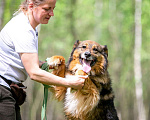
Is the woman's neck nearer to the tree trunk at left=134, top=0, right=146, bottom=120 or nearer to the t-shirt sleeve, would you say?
the t-shirt sleeve

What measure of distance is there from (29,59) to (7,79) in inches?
17.7

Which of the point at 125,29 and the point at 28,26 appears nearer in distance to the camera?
the point at 28,26

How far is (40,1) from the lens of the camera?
10.8 ft

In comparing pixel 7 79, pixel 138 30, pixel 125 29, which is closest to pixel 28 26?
pixel 7 79

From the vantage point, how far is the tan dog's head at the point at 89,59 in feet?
17.0

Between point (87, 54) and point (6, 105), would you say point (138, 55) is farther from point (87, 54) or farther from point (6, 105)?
point (6, 105)

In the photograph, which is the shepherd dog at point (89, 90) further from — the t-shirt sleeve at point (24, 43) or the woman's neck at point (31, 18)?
the t-shirt sleeve at point (24, 43)

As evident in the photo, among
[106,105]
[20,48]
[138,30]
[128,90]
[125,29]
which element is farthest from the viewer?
[128,90]

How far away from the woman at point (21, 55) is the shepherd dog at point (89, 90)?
1.59 m

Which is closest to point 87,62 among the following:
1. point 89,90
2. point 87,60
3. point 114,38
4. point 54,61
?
point 87,60

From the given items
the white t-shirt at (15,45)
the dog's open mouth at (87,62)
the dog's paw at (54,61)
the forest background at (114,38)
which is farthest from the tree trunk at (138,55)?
the white t-shirt at (15,45)

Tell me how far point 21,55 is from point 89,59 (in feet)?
7.52

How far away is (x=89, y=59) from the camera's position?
5234 millimetres

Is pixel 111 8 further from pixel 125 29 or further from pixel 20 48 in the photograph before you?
pixel 20 48
